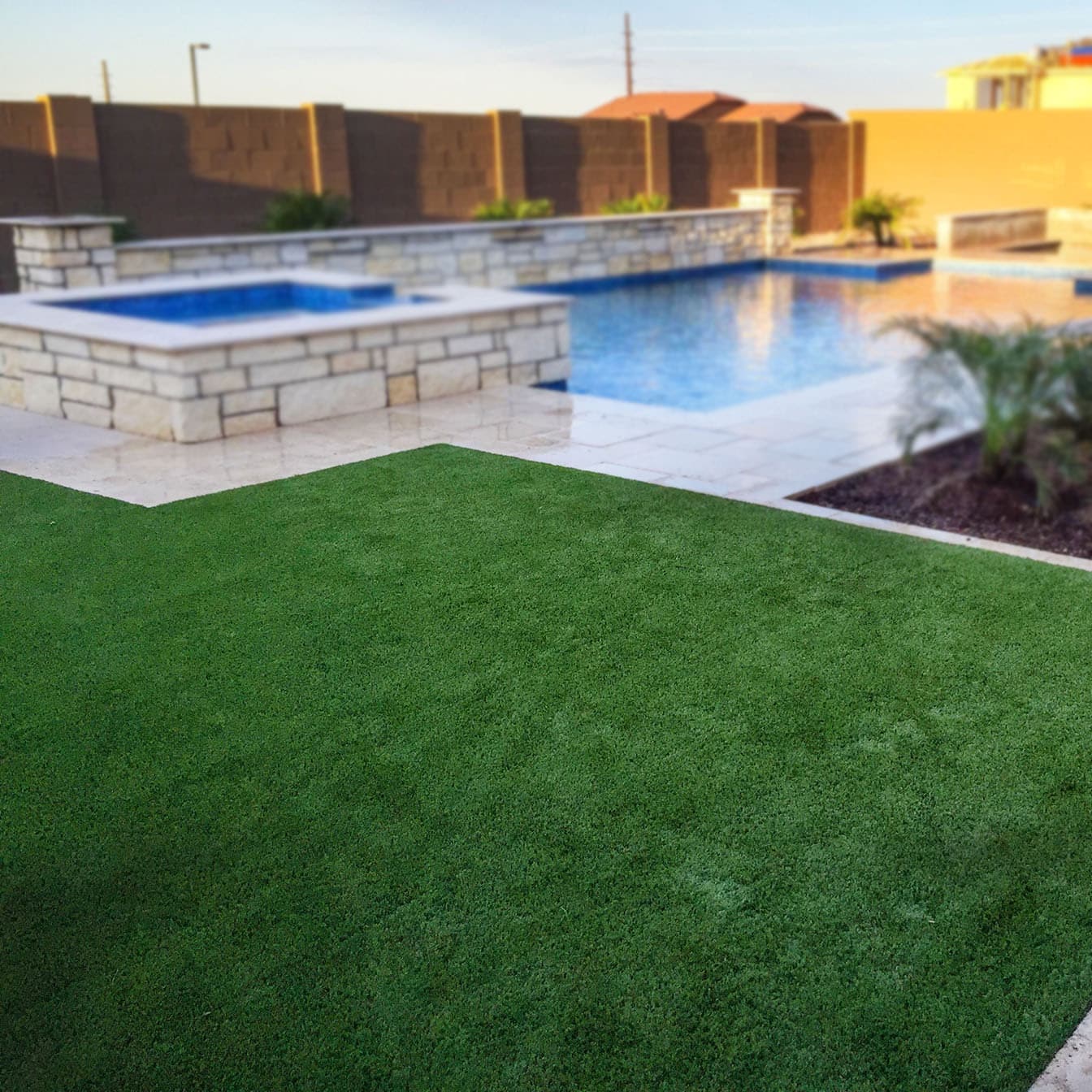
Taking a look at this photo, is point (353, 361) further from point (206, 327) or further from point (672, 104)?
point (672, 104)

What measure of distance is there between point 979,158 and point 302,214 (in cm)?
1439

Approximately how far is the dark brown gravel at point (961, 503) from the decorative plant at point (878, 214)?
16132mm

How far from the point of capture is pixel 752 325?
551 inches

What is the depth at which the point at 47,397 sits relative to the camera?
324 inches

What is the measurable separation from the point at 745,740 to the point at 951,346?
3.33 metres

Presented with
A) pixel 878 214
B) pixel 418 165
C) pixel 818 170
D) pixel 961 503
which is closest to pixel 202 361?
pixel 961 503

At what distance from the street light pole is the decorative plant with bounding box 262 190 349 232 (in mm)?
13476

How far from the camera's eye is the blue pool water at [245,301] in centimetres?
1080

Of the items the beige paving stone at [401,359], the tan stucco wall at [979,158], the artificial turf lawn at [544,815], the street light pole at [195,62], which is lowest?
the artificial turf lawn at [544,815]

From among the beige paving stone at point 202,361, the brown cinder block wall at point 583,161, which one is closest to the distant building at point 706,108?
the brown cinder block wall at point 583,161

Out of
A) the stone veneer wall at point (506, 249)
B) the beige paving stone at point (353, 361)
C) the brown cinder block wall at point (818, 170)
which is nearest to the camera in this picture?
the beige paving stone at point (353, 361)

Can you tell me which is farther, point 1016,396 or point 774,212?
point 774,212

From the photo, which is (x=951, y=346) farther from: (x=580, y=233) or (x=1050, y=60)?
(x=1050, y=60)

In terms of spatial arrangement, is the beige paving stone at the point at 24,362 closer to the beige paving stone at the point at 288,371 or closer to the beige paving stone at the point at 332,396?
the beige paving stone at the point at 288,371
